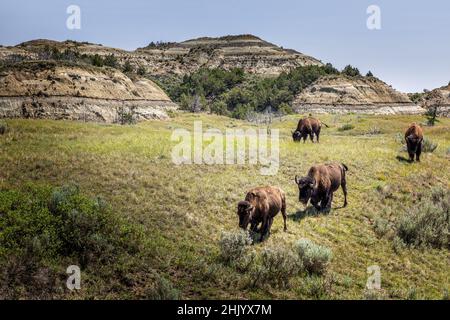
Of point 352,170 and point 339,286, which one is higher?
point 352,170

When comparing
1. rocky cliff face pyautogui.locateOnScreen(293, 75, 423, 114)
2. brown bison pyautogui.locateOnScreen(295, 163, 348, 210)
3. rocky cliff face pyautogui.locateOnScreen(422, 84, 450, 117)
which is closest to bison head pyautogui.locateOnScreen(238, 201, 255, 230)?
brown bison pyautogui.locateOnScreen(295, 163, 348, 210)

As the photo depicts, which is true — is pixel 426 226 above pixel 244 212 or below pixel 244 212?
below

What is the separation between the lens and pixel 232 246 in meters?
10.6

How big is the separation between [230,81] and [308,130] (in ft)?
290

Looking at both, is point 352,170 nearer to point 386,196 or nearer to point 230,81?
point 386,196

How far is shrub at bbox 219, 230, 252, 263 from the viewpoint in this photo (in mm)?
10531

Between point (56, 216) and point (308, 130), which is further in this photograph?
point (308, 130)

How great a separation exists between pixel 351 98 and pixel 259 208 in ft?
278

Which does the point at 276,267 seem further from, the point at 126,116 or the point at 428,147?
the point at 126,116

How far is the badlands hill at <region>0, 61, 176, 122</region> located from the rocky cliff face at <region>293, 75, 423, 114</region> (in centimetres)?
3989

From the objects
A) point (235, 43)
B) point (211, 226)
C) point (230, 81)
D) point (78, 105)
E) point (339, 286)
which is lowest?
point (339, 286)

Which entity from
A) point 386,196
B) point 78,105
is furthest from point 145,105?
point 386,196

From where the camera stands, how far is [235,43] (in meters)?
188

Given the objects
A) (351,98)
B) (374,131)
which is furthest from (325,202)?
(351,98)
